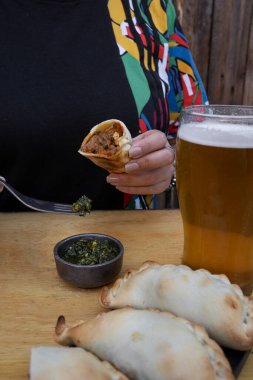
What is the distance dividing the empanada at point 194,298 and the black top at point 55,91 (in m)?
1.05

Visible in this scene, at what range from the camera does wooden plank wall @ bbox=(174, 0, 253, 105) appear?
3.31 meters

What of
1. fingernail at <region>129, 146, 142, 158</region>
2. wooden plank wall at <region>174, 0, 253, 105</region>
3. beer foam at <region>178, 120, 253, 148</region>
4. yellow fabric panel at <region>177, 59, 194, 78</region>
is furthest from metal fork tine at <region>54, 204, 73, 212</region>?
wooden plank wall at <region>174, 0, 253, 105</region>

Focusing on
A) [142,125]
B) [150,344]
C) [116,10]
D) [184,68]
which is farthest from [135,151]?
[184,68]

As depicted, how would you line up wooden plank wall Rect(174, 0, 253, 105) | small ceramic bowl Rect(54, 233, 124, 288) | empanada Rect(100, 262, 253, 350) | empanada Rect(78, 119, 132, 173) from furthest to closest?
wooden plank wall Rect(174, 0, 253, 105)
empanada Rect(78, 119, 132, 173)
small ceramic bowl Rect(54, 233, 124, 288)
empanada Rect(100, 262, 253, 350)

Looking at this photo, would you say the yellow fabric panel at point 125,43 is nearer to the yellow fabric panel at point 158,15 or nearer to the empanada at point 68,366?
the yellow fabric panel at point 158,15

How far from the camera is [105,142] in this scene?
1578 millimetres

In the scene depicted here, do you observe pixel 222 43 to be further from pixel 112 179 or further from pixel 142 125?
pixel 112 179

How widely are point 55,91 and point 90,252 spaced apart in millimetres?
991

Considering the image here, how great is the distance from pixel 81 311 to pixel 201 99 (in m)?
1.70

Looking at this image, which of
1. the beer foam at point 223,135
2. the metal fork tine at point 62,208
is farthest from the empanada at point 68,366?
the metal fork tine at point 62,208

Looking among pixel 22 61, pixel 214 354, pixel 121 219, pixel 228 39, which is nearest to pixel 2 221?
pixel 121 219

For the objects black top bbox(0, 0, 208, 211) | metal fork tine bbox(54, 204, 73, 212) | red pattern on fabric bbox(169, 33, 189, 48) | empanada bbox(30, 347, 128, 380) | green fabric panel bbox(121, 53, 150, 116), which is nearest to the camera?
empanada bbox(30, 347, 128, 380)

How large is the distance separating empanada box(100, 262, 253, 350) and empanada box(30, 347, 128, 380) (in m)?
0.22

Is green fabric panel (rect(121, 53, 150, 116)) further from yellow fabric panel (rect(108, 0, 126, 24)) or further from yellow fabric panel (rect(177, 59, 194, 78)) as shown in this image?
yellow fabric panel (rect(177, 59, 194, 78))
